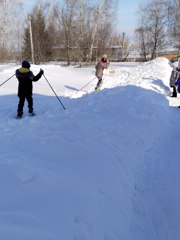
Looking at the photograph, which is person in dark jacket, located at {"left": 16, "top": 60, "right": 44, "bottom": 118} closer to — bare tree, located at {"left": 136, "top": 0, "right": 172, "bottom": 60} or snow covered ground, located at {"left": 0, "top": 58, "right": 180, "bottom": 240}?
snow covered ground, located at {"left": 0, "top": 58, "right": 180, "bottom": 240}

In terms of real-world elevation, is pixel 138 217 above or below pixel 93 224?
below

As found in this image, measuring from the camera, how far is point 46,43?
44.7 m

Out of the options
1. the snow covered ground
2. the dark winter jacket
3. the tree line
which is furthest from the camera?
the tree line

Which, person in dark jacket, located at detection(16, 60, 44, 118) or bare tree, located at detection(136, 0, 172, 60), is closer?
person in dark jacket, located at detection(16, 60, 44, 118)

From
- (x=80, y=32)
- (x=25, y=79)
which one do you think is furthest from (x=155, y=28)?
(x=25, y=79)

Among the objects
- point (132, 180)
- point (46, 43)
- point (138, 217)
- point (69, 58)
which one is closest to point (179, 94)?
point (132, 180)

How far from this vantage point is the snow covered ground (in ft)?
12.8

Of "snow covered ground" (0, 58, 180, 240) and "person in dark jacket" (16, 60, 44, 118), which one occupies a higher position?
"person in dark jacket" (16, 60, 44, 118)

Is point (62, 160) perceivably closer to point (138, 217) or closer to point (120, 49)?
point (138, 217)

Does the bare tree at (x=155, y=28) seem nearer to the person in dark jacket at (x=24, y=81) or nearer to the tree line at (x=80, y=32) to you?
the tree line at (x=80, y=32)

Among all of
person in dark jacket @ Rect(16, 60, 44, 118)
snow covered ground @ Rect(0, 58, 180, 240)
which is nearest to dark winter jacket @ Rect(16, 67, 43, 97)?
person in dark jacket @ Rect(16, 60, 44, 118)

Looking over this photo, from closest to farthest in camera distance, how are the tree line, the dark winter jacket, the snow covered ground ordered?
the snow covered ground → the dark winter jacket → the tree line

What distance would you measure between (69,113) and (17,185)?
5206mm

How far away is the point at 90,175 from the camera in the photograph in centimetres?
518
